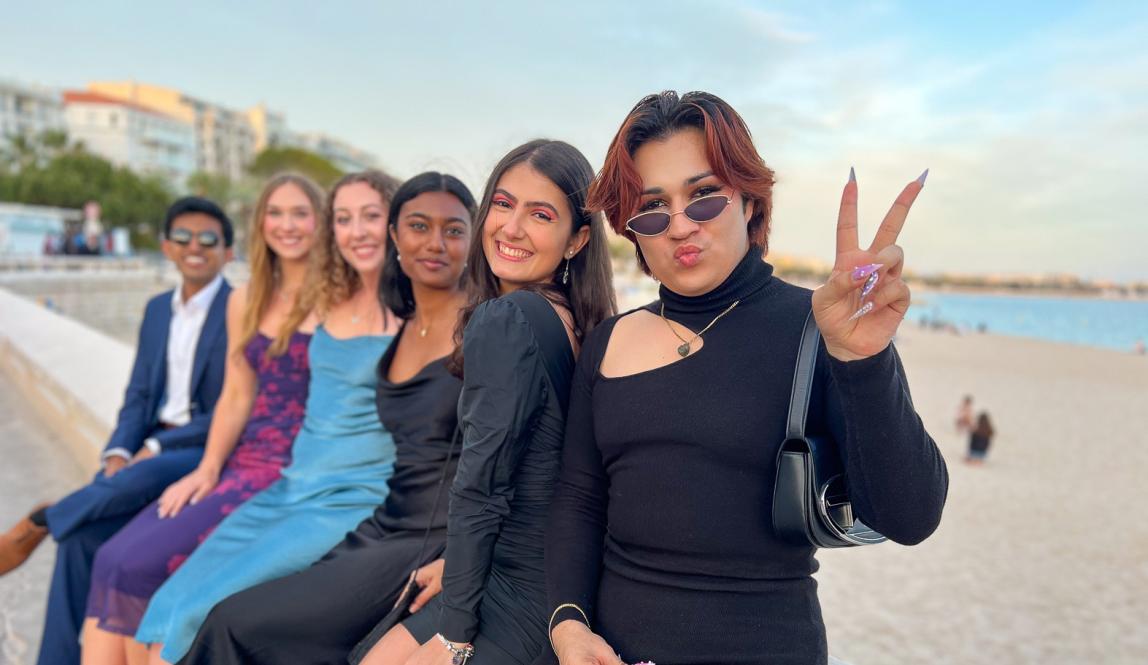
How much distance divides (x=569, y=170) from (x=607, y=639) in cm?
136

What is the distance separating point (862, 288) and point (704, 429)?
1.61 feet

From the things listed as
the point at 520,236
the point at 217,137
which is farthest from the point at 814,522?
the point at 217,137

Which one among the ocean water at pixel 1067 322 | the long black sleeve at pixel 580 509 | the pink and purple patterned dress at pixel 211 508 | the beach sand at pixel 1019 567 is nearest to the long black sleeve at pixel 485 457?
the long black sleeve at pixel 580 509

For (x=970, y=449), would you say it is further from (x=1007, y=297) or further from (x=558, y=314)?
(x=1007, y=297)

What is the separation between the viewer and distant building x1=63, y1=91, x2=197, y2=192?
268ft

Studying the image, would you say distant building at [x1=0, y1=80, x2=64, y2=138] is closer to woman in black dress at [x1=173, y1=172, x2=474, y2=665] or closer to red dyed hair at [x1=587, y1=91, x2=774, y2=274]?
woman in black dress at [x1=173, y1=172, x2=474, y2=665]

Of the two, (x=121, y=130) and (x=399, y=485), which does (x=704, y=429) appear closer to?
(x=399, y=485)

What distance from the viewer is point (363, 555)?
252 centimetres

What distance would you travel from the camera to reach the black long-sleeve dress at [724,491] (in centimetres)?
151

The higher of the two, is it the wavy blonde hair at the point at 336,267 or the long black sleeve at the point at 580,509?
the wavy blonde hair at the point at 336,267

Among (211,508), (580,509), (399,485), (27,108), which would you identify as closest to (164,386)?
(211,508)

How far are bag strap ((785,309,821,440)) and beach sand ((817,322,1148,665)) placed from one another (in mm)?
3380

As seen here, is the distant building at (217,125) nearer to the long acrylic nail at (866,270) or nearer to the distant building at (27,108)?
the distant building at (27,108)

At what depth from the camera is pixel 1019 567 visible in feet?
33.6
